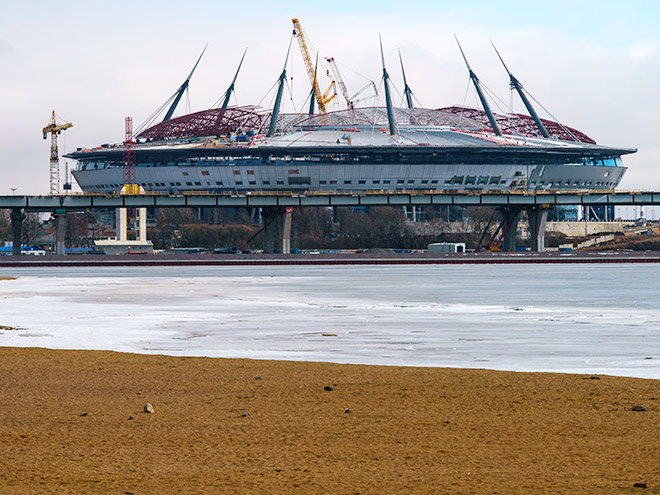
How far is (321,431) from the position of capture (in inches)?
533

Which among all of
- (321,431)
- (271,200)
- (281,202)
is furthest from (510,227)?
(321,431)

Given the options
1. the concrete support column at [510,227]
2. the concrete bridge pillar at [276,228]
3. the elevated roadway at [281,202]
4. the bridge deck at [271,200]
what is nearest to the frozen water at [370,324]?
the concrete bridge pillar at [276,228]

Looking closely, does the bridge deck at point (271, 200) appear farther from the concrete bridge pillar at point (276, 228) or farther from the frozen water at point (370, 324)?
the frozen water at point (370, 324)

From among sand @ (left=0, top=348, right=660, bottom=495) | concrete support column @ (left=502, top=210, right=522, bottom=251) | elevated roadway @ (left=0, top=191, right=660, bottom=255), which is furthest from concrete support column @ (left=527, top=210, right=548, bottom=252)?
sand @ (left=0, top=348, right=660, bottom=495)

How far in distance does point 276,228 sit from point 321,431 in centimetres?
13822

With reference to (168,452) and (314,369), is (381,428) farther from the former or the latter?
(314,369)

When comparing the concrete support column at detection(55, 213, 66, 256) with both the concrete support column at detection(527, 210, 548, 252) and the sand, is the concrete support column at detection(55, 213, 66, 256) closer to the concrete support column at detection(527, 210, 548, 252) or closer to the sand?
the concrete support column at detection(527, 210, 548, 252)

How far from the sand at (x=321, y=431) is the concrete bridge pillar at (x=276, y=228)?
129665 mm

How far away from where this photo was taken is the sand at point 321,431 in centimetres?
1078

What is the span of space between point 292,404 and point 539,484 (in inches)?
235

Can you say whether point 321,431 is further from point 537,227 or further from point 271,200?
point 537,227

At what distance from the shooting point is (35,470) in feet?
37.1

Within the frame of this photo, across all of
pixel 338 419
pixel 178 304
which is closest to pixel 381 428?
pixel 338 419

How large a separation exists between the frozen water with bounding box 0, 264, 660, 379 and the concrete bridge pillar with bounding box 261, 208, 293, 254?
96.3 metres
